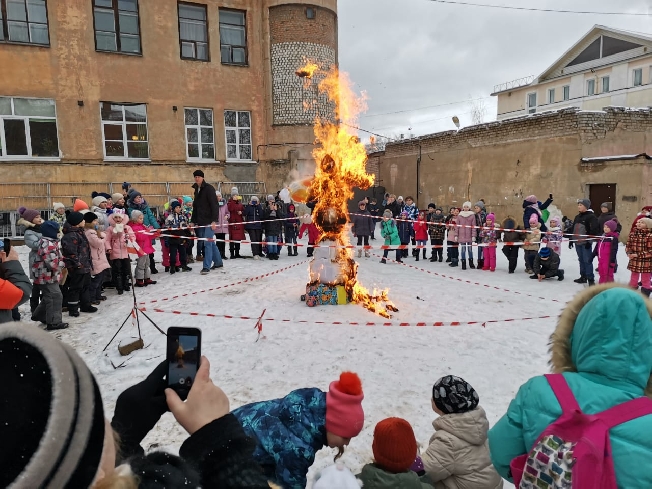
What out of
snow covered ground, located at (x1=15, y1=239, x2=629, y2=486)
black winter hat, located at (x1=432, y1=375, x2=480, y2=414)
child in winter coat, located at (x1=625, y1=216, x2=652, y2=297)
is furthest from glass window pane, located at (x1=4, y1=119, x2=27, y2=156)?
child in winter coat, located at (x1=625, y1=216, x2=652, y2=297)

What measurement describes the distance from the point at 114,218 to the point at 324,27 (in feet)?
55.2

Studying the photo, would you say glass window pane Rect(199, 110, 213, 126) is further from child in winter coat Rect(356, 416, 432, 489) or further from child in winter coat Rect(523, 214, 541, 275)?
child in winter coat Rect(356, 416, 432, 489)

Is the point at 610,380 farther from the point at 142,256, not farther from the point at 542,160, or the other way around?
the point at 542,160

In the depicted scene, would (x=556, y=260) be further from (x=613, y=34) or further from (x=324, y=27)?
(x=613, y=34)

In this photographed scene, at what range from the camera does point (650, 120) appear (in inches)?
699

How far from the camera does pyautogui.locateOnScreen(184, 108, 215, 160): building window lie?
20.4 m

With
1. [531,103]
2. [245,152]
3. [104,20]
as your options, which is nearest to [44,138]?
[104,20]

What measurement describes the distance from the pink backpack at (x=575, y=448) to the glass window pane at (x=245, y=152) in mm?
21214

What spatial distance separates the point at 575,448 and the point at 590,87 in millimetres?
48686

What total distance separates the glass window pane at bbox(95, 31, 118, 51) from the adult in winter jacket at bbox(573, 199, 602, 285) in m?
20.1

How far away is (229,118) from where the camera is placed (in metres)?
21.2

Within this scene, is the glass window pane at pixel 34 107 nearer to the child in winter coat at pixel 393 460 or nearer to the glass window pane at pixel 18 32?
the glass window pane at pixel 18 32

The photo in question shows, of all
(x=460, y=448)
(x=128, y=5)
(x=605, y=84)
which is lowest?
(x=460, y=448)

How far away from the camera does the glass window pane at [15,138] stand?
1761 centimetres
